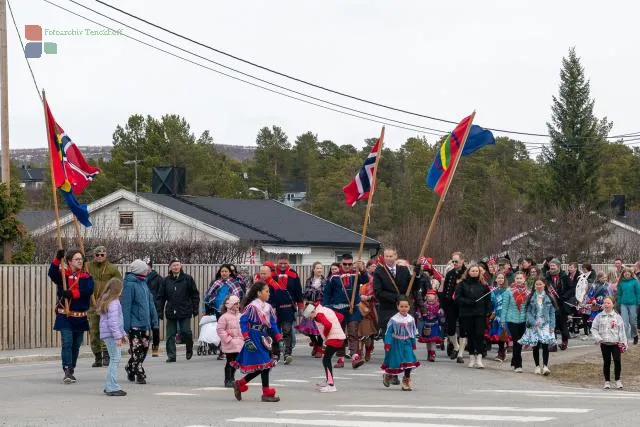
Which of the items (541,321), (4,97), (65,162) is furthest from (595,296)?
(4,97)

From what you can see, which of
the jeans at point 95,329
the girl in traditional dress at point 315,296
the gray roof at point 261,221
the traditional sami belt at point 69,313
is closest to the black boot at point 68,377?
the traditional sami belt at point 69,313

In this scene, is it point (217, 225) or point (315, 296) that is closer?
point (315, 296)

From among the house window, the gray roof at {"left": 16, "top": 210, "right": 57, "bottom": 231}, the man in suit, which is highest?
the gray roof at {"left": 16, "top": 210, "right": 57, "bottom": 231}

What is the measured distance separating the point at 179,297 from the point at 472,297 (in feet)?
17.4

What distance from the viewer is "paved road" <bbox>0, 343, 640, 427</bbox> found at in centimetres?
1298

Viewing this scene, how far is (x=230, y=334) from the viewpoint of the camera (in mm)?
16734

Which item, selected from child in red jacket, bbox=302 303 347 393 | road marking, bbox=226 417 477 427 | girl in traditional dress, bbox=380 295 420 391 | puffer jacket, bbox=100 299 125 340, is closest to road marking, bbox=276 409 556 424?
road marking, bbox=226 417 477 427

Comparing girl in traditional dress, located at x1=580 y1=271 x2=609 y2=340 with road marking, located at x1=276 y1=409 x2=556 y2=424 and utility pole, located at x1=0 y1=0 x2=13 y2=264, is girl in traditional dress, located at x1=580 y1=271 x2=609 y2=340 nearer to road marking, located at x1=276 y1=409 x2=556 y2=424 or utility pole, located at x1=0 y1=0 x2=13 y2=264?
utility pole, located at x1=0 y1=0 x2=13 y2=264

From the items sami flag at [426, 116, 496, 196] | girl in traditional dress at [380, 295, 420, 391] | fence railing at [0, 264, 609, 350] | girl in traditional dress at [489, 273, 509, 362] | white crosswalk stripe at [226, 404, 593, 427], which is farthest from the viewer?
fence railing at [0, 264, 609, 350]

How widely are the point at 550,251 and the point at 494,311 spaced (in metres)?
39.0

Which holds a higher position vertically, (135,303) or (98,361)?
(135,303)

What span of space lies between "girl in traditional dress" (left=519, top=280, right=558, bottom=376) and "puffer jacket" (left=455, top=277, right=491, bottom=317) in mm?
914

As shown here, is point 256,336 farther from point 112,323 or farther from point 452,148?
point 452,148

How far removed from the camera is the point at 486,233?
69750 mm
